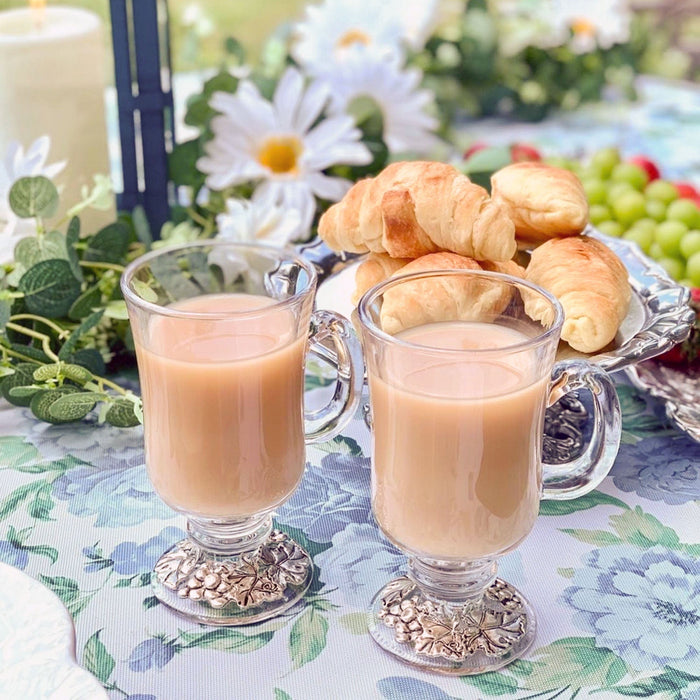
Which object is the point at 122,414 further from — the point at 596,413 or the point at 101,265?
the point at 596,413

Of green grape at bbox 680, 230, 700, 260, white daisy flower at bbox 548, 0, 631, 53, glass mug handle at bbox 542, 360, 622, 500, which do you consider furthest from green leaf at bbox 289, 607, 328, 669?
white daisy flower at bbox 548, 0, 631, 53

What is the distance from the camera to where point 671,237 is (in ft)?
3.96

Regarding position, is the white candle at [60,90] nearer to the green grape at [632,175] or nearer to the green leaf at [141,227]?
the green leaf at [141,227]

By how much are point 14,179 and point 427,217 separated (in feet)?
1.46

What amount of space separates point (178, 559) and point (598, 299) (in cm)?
39

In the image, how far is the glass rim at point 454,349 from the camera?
61 centimetres

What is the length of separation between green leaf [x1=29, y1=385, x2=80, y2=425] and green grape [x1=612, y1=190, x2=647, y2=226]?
2.37 ft

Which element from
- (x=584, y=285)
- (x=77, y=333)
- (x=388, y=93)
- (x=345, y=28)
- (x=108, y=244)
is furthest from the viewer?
(x=345, y=28)

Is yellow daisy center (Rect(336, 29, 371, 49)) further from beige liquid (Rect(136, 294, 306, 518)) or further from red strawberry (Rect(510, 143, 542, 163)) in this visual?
beige liquid (Rect(136, 294, 306, 518))

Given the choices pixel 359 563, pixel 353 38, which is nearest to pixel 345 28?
pixel 353 38

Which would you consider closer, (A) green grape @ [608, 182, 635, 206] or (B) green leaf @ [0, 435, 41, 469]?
(B) green leaf @ [0, 435, 41, 469]

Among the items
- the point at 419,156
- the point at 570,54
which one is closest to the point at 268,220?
the point at 419,156

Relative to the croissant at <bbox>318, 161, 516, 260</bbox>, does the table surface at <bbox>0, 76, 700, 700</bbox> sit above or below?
below

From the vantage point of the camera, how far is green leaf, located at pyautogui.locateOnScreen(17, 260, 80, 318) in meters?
0.99
